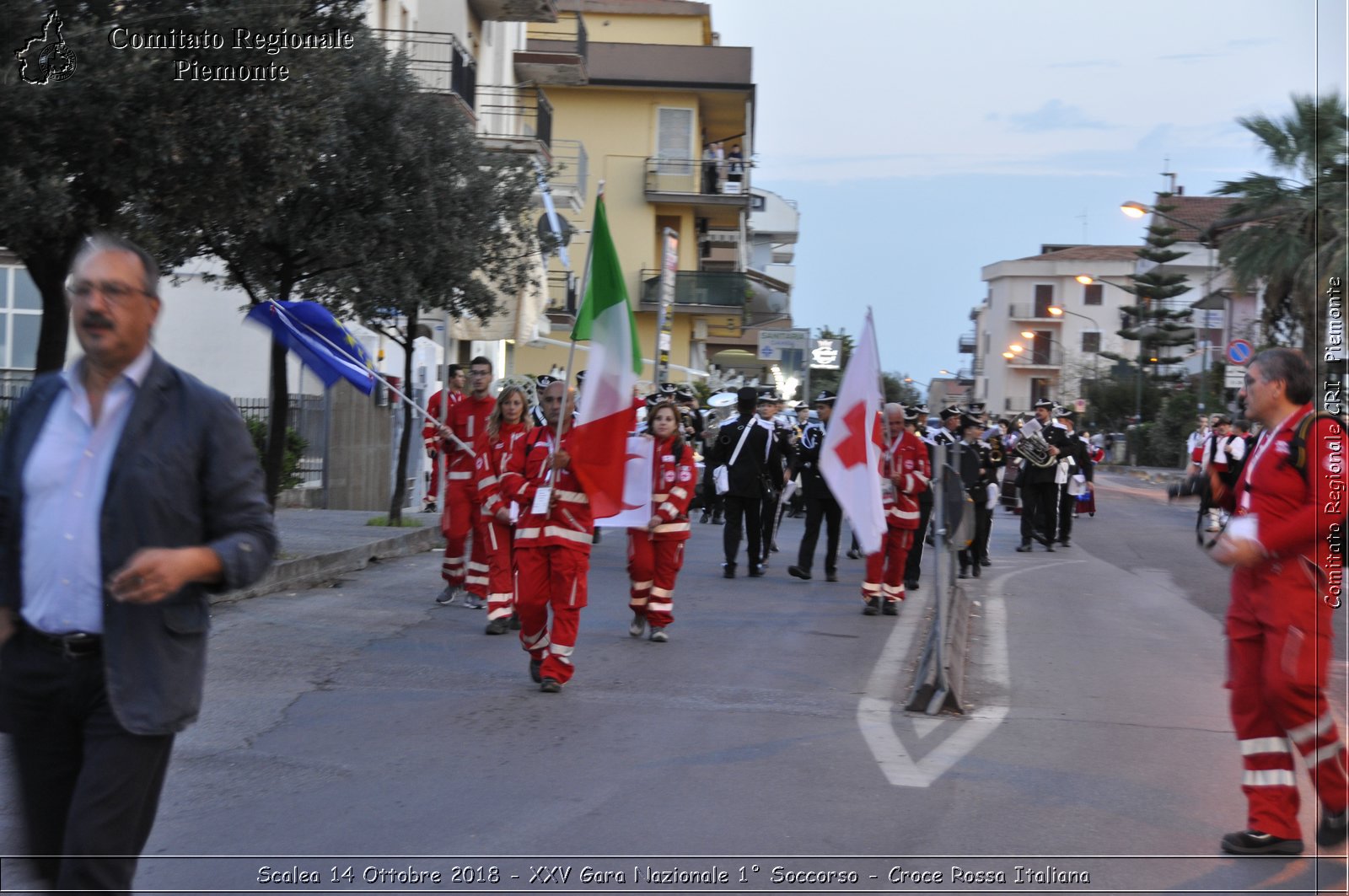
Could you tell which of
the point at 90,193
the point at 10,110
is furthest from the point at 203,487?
the point at 90,193

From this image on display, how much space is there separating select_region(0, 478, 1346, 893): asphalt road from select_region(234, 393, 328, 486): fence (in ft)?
28.6

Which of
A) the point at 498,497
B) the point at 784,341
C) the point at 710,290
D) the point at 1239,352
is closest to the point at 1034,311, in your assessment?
the point at 710,290

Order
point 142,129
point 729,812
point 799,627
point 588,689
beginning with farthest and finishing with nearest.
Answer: point 799,627 → point 142,129 → point 588,689 → point 729,812

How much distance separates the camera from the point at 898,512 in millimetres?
13773

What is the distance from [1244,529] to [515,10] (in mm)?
27374

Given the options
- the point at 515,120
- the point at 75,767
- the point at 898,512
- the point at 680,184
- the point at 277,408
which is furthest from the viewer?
the point at 680,184

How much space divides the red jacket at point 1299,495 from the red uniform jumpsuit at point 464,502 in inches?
298

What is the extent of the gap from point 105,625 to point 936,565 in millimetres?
6229

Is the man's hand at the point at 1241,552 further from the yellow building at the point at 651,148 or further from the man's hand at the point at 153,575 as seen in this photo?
the yellow building at the point at 651,148

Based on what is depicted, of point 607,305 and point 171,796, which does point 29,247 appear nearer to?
point 607,305

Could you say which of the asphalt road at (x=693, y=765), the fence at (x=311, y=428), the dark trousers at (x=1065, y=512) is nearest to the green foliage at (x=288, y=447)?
the fence at (x=311, y=428)

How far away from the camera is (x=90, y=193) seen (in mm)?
10289

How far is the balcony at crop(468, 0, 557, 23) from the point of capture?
30.3 metres

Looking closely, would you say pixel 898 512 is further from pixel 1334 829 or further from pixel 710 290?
pixel 710 290
